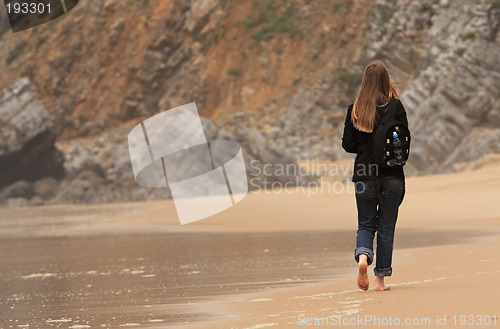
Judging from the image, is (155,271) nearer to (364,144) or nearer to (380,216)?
(380,216)

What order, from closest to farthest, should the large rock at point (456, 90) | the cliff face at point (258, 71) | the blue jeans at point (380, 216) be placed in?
the blue jeans at point (380, 216), the large rock at point (456, 90), the cliff face at point (258, 71)

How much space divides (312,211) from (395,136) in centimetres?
979

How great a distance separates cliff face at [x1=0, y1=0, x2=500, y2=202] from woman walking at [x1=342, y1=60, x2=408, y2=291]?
49.5 ft

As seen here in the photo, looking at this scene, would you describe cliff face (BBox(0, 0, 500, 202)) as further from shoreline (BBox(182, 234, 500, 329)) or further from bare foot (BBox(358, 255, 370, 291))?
bare foot (BBox(358, 255, 370, 291))

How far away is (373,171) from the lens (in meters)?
5.16

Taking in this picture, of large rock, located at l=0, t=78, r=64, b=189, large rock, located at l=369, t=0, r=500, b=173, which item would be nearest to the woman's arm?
large rock, located at l=369, t=0, r=500, b=173

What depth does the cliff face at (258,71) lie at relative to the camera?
22.2 meters

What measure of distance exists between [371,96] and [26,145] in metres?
26.1

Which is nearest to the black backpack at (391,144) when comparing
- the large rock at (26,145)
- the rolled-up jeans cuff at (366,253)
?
the rolled-up jeans cuff at (366,253)

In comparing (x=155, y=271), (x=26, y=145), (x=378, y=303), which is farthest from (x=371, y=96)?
(x=26, y=145)

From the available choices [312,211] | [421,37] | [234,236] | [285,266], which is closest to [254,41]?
[421,37]

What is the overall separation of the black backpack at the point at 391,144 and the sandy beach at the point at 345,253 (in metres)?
0.79

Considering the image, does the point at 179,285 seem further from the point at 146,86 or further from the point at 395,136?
the point at 146,86

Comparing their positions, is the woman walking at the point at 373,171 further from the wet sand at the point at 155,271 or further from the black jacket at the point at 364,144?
the wet sand at the point at 155,271
